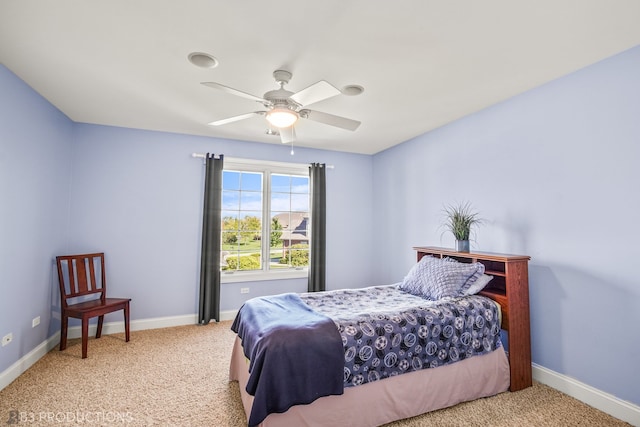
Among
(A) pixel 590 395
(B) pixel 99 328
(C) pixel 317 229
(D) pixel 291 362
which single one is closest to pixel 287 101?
(D) pixel 291 362

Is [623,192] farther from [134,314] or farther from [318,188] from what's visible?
[134,314]

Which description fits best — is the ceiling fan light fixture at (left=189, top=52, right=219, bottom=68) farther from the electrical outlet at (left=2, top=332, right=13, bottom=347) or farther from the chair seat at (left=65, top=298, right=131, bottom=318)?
the electrical outlet at (left=2, top=332, right=13, bottom=347)

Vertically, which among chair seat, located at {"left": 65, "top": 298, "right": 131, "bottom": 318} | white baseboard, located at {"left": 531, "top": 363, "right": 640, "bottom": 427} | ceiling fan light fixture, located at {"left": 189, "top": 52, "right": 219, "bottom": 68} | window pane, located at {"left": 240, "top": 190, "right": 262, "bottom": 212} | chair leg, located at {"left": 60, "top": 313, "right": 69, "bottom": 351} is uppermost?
ceiling fan light fixture, located at {"left": 189, "top": 52, "right": 219, "bottom": 68}

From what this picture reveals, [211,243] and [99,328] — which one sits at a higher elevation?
[211,243]

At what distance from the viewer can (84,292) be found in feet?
10.9

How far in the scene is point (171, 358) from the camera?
3.02 metres

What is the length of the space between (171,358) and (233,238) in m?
1.77

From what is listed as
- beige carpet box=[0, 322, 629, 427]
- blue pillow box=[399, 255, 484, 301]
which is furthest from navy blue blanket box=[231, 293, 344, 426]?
blue pillow box=[399, 255, 484, 301]

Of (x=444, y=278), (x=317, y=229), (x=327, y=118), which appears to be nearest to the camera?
(x=327, y=118)

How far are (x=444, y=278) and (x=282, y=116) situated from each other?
1985 mm

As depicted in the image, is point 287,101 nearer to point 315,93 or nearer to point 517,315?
point 315,93

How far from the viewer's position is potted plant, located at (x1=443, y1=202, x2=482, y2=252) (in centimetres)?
293

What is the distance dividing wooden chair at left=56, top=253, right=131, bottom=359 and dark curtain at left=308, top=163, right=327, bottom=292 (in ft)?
8.01

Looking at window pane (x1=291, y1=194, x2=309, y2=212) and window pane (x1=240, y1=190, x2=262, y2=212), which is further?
window pane (x1=291, y1=194, x2=309, y2=212)
